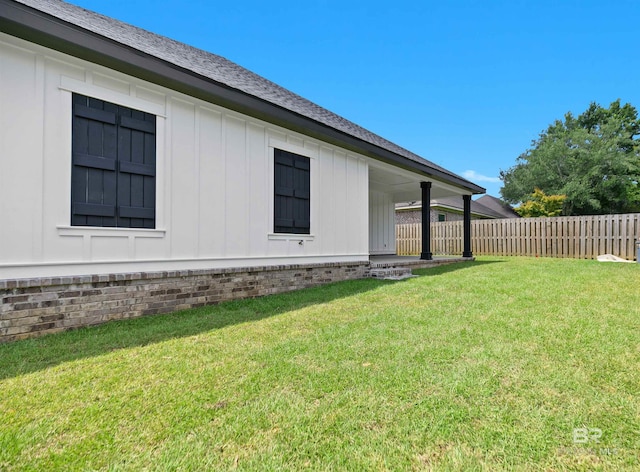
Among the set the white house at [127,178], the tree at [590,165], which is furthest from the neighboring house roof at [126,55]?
the tree at [590,165]

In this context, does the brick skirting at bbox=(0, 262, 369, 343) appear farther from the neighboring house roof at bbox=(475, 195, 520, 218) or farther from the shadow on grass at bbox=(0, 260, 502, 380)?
the neighboring house roof at bbox=(475, 195, 520, 218)

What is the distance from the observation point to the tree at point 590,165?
21.2 meters

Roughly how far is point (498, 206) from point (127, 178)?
29.1 meters

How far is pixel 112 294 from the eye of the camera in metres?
3.95

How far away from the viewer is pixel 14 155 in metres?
3.35

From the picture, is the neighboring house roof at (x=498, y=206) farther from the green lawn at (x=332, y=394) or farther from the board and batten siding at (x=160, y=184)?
the green lawn at (x=332, y=394)

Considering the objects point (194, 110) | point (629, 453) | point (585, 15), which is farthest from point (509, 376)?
point (585, 15)

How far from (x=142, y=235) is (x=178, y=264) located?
2.03ft

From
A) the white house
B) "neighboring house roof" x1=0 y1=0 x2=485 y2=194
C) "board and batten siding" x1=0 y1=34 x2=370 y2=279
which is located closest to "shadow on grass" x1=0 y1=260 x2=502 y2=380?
the white house

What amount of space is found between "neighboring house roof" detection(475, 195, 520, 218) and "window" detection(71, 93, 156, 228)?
26.5 metres

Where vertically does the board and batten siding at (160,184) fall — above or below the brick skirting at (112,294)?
above

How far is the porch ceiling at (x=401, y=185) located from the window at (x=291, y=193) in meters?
2.59

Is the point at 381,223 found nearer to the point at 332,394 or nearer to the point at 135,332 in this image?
the point at 135,332

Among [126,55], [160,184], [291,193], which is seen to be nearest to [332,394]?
[160,184]
